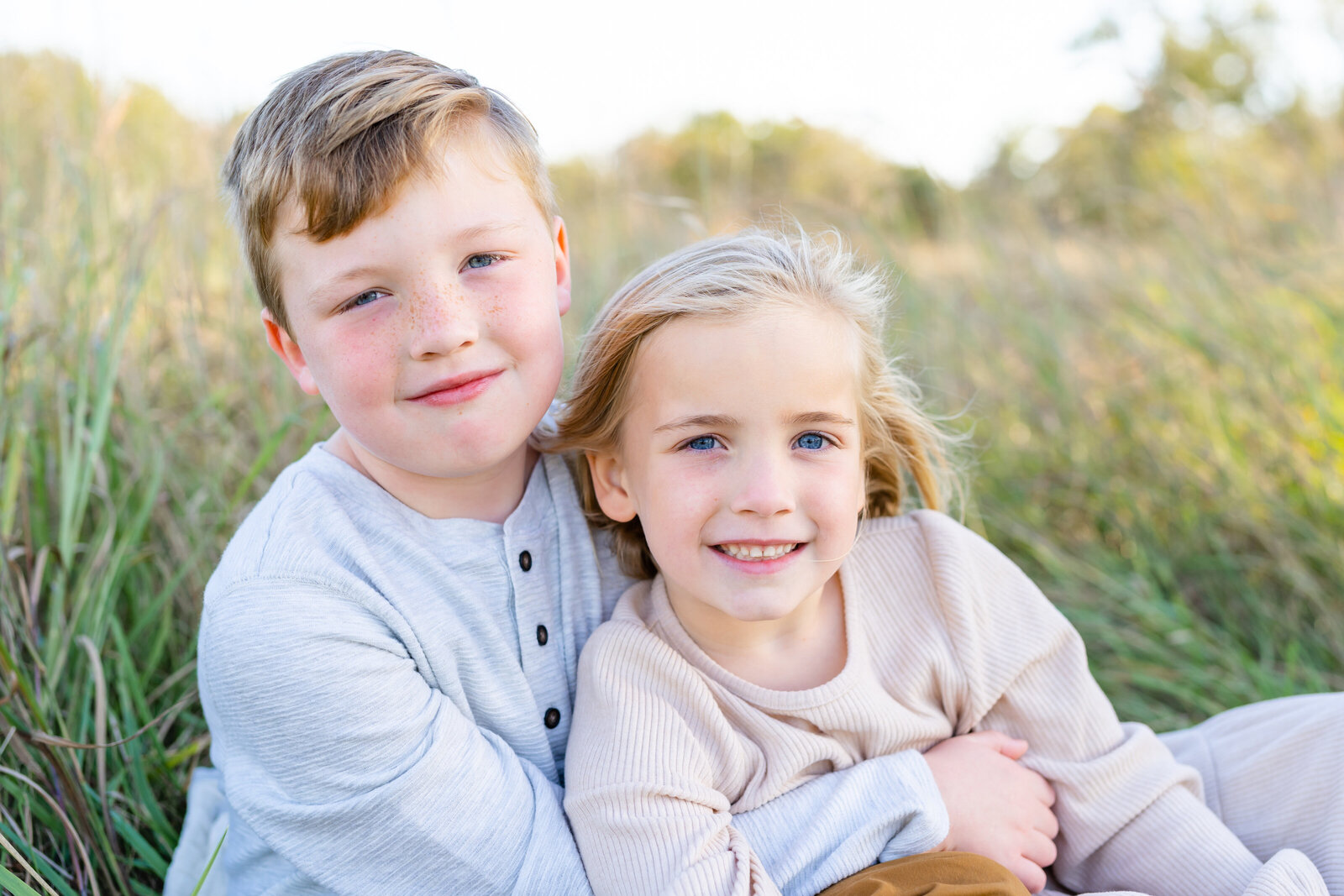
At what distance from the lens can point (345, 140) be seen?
52.8 inches

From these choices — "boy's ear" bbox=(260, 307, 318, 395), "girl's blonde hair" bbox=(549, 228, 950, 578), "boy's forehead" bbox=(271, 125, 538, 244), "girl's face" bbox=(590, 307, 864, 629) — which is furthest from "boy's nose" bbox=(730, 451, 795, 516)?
"boy's ear" bbox=(260, 307, 318, 395)

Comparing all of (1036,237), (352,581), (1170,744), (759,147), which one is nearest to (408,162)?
(352,581)

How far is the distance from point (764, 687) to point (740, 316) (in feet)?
1.84

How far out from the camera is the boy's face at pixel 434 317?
1.34 m

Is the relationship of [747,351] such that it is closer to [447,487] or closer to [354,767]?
[447,487]

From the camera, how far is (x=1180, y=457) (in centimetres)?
283

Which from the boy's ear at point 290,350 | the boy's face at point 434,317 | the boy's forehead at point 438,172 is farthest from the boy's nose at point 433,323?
the boy's ear at point 290,350

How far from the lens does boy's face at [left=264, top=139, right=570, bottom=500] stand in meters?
1.34

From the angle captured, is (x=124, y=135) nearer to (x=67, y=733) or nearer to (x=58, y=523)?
(x=58, y=523)

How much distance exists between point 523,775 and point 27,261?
7.00 ft

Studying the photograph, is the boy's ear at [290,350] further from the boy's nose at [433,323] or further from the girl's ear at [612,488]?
the girl's ear at [612,488]

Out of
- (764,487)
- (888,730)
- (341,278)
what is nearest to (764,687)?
(888,730)

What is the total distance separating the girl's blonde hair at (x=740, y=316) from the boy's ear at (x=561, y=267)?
2.7 inches

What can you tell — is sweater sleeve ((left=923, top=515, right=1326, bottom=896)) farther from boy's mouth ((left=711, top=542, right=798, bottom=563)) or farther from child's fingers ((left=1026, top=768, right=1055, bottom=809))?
boy's mouth ((left=711, top=542, right=798, bottom=563))
